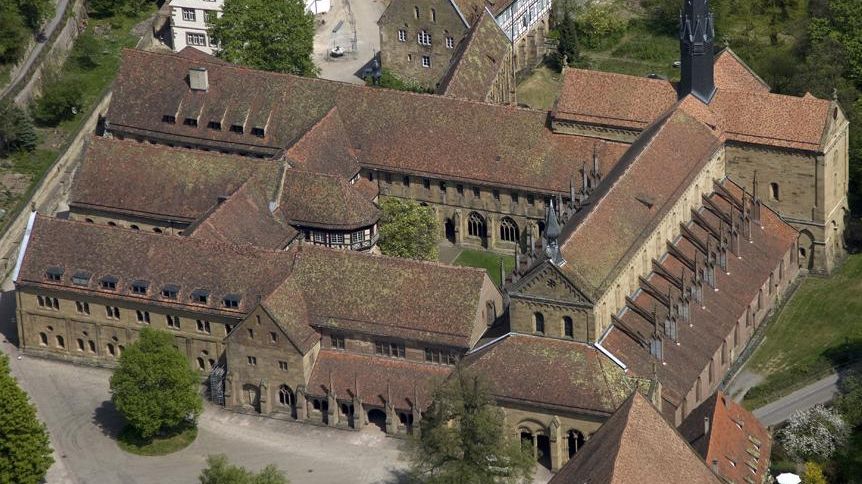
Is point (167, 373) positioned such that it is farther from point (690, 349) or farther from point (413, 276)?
point (690, 349)

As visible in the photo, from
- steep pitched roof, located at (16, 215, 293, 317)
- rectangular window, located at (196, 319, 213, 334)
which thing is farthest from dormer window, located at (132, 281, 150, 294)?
rectangular window, located at (196, 319, 213, 334)

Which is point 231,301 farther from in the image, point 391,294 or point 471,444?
point 471,444

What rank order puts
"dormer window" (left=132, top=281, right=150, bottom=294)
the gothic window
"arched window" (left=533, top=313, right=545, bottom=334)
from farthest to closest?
"dormer window" (left=132, top=281, right=150, bottom=294) → "arched window" (left=533, top=313, right=545, bottom=334) → the gothic window

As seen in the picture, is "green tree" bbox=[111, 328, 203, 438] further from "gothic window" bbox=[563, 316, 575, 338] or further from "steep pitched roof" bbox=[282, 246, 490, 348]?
"gothic window" bbox=[563, 316, 575, 338]

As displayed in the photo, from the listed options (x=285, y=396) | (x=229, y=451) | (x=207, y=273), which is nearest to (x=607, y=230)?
(x=285, y=396)

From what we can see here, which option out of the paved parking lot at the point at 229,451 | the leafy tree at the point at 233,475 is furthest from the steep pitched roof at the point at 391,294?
the leafy tree at the point at 233,475

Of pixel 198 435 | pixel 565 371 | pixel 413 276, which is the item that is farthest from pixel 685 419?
pixel 198 435
